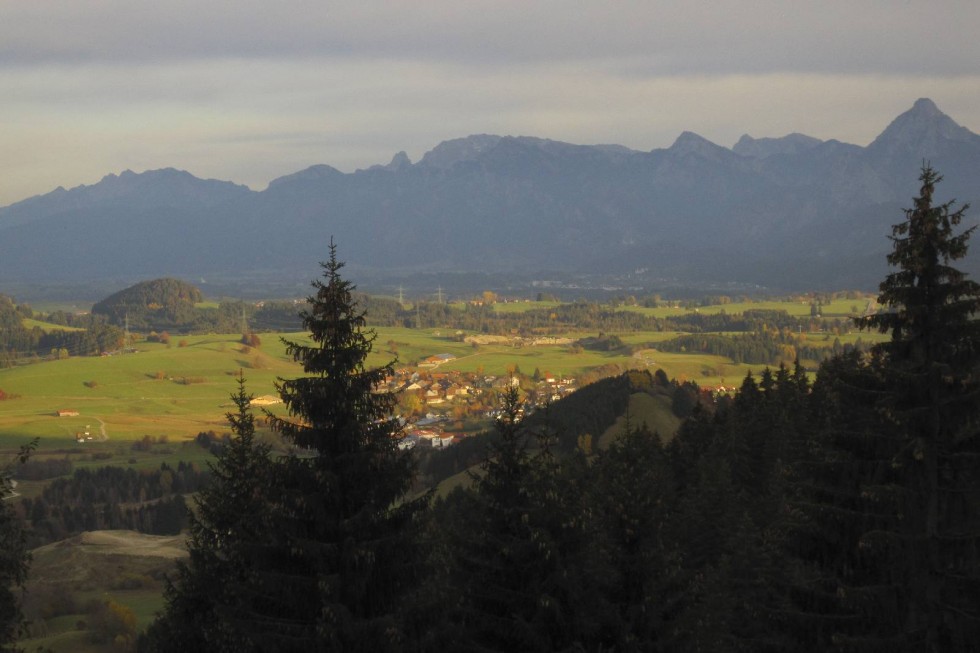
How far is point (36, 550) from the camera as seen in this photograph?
64.9 meters

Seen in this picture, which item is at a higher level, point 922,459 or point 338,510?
point 922,459

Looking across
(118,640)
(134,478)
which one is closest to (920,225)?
(118,640)

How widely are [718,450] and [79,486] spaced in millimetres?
64422

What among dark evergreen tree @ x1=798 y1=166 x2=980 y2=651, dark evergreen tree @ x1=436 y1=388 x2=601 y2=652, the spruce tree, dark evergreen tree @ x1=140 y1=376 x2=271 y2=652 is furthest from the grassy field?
the spruce tree

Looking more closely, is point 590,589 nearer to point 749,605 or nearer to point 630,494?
point 630,494

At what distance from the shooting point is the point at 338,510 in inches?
584

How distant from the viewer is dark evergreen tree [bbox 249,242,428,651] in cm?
1419

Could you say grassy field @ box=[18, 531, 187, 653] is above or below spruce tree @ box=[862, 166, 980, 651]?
below

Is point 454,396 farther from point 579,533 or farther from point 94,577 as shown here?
point 579,533

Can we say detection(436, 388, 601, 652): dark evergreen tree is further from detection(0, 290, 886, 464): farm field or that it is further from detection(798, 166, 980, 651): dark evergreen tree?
detection(0, 290, 886, 464): farm field

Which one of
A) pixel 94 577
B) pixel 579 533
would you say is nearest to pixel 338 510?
pixel 579 533

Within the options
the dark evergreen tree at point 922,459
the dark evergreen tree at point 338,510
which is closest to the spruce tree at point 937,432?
the dark evergreen tree at point 922,459

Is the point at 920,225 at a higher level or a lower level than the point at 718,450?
higher

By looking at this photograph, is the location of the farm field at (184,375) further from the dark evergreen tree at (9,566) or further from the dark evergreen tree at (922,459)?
the dark evergreen tree at (922,459)
